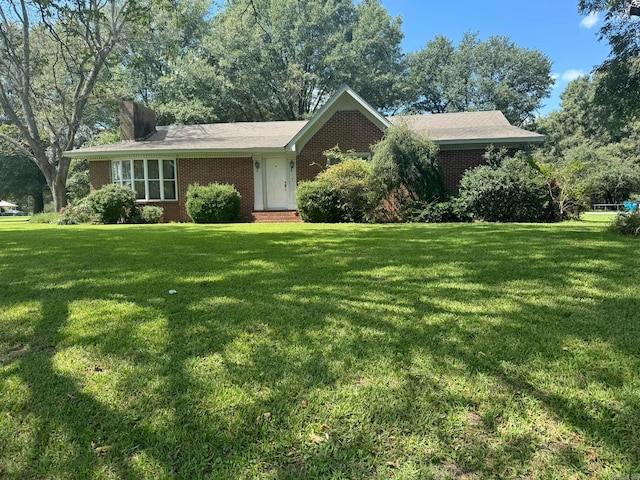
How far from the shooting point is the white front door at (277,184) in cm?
1736

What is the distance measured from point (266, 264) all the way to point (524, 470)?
4.19 meters

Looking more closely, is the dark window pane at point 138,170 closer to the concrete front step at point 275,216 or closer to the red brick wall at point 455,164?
the concrete front step at point 275,216

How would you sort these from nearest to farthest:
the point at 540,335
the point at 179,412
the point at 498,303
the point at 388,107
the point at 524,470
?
the point at 524,470, the point at 179,412, the point at 540,335, the point at 498,303, the point at 388,107

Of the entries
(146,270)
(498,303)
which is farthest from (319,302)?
(146,270)

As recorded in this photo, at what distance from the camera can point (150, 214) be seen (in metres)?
15.8

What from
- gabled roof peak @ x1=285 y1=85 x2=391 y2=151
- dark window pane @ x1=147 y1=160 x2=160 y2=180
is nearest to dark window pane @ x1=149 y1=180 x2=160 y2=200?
dark window pane @ x1=147 y1=160 x2=160 y2=180

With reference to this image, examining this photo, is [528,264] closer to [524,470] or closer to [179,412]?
[524,470]

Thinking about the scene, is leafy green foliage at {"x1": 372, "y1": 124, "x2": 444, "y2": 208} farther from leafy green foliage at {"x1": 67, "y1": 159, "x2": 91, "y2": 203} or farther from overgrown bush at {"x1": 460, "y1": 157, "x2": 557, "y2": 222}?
leafy green foliage at {"x1": 67, "y1": 159, "x2": 91, "y2": 203}

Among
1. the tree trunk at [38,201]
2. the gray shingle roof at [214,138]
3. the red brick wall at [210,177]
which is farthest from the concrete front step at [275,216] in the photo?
the tree trunk at [38,201]

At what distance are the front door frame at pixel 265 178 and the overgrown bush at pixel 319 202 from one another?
3165 millimetres

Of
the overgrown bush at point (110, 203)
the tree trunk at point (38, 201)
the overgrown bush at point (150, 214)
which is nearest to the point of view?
the overgrown bush at point (110, 203)

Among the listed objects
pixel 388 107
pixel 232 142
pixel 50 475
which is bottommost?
pixel 50 475

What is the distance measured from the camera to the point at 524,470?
1.83 m

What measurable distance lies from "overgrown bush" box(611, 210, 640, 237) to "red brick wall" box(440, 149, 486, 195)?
753 cm
